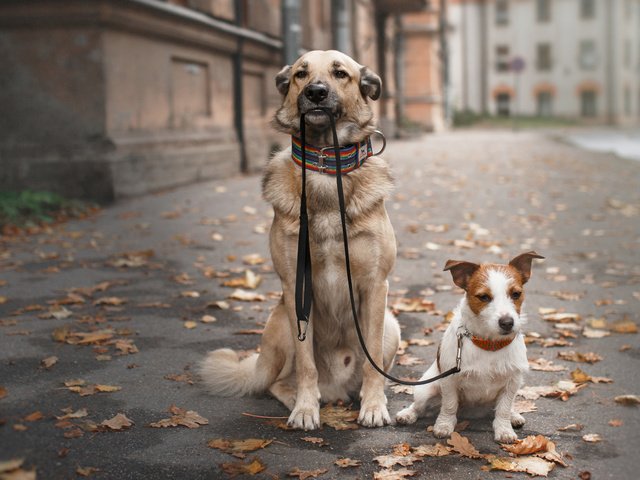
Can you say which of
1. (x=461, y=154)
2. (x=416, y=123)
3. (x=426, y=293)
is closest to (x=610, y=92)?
(x=416, y=123)

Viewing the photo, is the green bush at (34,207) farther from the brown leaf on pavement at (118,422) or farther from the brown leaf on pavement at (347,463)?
the brown leaf on pavement at (347,463)

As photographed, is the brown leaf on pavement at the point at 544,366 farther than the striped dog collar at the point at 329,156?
Yes

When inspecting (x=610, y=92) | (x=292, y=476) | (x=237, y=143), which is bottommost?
(x=292, y=476)

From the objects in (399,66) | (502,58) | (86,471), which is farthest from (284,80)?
(502,58)

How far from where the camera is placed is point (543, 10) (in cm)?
7131

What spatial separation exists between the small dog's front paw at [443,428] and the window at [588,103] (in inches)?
2787

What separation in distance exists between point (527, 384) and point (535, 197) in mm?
8743

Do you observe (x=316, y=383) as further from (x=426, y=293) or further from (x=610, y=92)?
(x=610, y=92)

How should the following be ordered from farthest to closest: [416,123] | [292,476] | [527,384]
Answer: [416,123] < [527,384] < [292,476]

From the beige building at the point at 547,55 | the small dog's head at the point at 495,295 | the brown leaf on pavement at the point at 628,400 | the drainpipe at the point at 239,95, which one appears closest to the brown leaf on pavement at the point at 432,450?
the small dog's head at the point at 495,295

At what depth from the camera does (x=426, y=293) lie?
7152 mm

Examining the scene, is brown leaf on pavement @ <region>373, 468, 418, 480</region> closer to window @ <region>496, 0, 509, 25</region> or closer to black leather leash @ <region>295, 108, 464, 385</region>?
black leather leash @ <region>295, 108, 464, 385</region>

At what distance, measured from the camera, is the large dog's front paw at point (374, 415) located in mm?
4113

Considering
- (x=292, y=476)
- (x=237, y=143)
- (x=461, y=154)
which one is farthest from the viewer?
(x=461, y=154)
